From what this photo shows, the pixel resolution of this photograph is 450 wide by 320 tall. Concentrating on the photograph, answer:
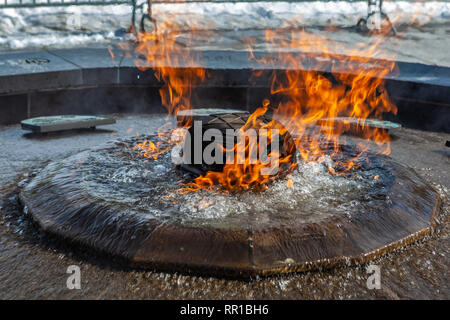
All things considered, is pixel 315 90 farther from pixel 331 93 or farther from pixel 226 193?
pixel 226 193

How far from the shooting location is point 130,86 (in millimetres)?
4957

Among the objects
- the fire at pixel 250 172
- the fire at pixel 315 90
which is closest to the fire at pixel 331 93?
the fire at pixel 315 90

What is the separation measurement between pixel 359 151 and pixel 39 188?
2.10 metres

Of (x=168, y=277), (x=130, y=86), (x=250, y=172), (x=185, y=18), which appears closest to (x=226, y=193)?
(x=250, y=172)

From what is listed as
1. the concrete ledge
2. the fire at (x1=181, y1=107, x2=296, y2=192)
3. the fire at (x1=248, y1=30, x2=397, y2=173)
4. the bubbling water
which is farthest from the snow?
the fire at (x1=181, y1=107, x2=296, y2=192)

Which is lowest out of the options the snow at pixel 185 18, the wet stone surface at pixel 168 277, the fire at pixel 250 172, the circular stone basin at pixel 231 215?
the wet stone surface at pixel 168 277

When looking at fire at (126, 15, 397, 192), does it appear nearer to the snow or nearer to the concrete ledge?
the concrete ledge

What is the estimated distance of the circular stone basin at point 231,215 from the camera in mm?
2178

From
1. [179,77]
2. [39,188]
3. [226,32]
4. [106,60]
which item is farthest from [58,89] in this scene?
[226,32]

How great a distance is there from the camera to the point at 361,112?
498 centimetres

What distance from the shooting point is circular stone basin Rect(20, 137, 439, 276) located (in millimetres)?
2178

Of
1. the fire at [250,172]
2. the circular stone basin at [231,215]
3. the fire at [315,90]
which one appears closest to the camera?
the circular stone basin at [231,215]

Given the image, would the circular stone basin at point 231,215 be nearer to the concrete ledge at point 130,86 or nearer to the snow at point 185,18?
the concrete ledge at point 130,86

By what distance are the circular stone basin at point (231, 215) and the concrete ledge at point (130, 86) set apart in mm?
1687
